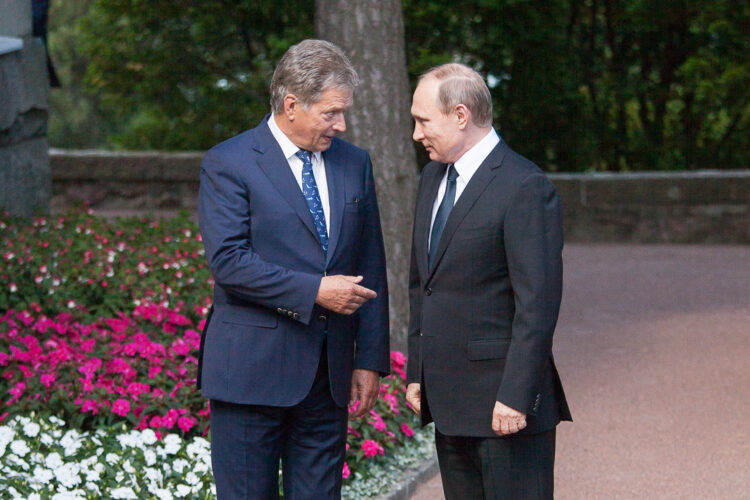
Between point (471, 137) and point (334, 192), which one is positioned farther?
point (334, 192)

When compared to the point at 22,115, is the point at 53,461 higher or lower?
lower

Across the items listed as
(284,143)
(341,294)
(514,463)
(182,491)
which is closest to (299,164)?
(284,143)

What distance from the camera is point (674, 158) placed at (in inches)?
553

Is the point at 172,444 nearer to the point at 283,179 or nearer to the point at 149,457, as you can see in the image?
the point at 149,457

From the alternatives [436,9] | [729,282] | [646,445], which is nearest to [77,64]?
[436,9]

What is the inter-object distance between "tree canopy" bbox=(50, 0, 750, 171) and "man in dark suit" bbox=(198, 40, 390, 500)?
28.7ft

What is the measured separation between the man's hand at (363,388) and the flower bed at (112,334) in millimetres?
1183

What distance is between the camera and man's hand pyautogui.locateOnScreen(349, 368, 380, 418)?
3.26 meters

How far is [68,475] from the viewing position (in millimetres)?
4191

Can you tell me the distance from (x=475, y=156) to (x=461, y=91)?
0.20m

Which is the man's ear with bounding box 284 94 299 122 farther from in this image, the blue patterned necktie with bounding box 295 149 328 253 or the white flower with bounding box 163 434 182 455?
the white flower with bounding box 163 434 182 455

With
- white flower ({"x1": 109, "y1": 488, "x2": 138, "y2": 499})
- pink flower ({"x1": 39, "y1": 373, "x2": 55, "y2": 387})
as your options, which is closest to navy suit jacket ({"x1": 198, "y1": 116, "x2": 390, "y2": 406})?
white flower ({"x1": 109, "y1": 488, "x2": 138, "y2": 499})

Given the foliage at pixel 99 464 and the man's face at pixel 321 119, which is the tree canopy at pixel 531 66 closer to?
the foliage at pixel 99 464

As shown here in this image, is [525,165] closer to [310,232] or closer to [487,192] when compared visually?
[487,192]
